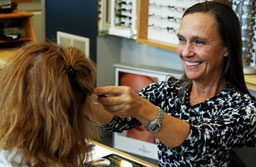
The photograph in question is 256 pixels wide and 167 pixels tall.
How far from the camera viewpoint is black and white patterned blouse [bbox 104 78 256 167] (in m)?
1.32

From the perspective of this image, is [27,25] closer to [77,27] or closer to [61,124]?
[77,27]

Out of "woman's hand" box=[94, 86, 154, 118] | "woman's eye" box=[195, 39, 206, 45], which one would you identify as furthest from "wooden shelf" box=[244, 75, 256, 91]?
"woman's hand" box=[94, 86, 154, 118]

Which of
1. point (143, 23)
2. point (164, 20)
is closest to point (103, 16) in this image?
point (143, 23)

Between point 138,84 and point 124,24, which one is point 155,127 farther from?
point 124,24

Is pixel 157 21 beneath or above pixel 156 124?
above

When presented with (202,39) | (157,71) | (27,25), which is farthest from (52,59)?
(27,25)

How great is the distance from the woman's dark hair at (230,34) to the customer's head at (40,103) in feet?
2.20

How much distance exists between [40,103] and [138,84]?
2.07m

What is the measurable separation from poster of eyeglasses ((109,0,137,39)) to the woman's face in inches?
63.1

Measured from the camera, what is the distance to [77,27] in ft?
11.4

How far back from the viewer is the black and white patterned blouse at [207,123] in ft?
4.34

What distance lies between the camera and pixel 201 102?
157 cm

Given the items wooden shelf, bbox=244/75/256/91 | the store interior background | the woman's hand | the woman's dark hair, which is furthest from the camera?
the store interior background

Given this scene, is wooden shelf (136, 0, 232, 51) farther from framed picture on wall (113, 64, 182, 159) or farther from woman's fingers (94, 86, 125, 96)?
woman's fingers (94, 86, 125, 96)
